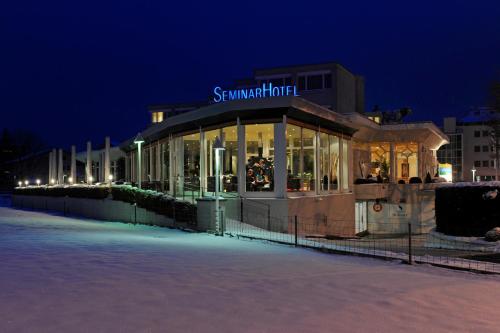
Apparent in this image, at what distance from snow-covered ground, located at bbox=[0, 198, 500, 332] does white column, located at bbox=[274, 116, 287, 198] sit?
844 centimetres

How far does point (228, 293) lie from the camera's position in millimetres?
7137

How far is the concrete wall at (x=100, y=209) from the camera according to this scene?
2002 centimetres

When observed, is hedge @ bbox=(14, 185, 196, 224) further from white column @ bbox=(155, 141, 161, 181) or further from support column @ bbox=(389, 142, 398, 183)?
support column @ bbox=(389, 142, 398, 183)

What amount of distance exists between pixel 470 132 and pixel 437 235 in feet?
245

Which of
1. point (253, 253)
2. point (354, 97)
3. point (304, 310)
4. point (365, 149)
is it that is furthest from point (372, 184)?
point (304, 310)

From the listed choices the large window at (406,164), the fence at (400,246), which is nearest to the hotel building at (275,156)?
the fence at (400,246)

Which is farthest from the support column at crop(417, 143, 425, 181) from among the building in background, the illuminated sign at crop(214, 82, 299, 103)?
the building in background

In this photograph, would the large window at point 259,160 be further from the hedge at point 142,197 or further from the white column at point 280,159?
the hedge at point 142,197

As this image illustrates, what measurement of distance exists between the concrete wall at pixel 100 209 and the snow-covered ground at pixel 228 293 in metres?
8.51

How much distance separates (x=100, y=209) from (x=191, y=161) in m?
5.20

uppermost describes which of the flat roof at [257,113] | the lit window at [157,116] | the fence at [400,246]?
the lit window at [157,116]

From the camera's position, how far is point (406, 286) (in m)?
7.96

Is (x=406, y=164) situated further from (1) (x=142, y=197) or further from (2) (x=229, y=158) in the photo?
(1) (x=142, y=197)

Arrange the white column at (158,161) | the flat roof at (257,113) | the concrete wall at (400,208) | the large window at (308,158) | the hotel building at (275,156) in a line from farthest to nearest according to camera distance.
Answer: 1. the concrete wall at (400,208)
2. the white column at (158,161)
3. the large window at (308,158)
4. the hotel building at (275,156)
5. the flat roof at (257,113)
